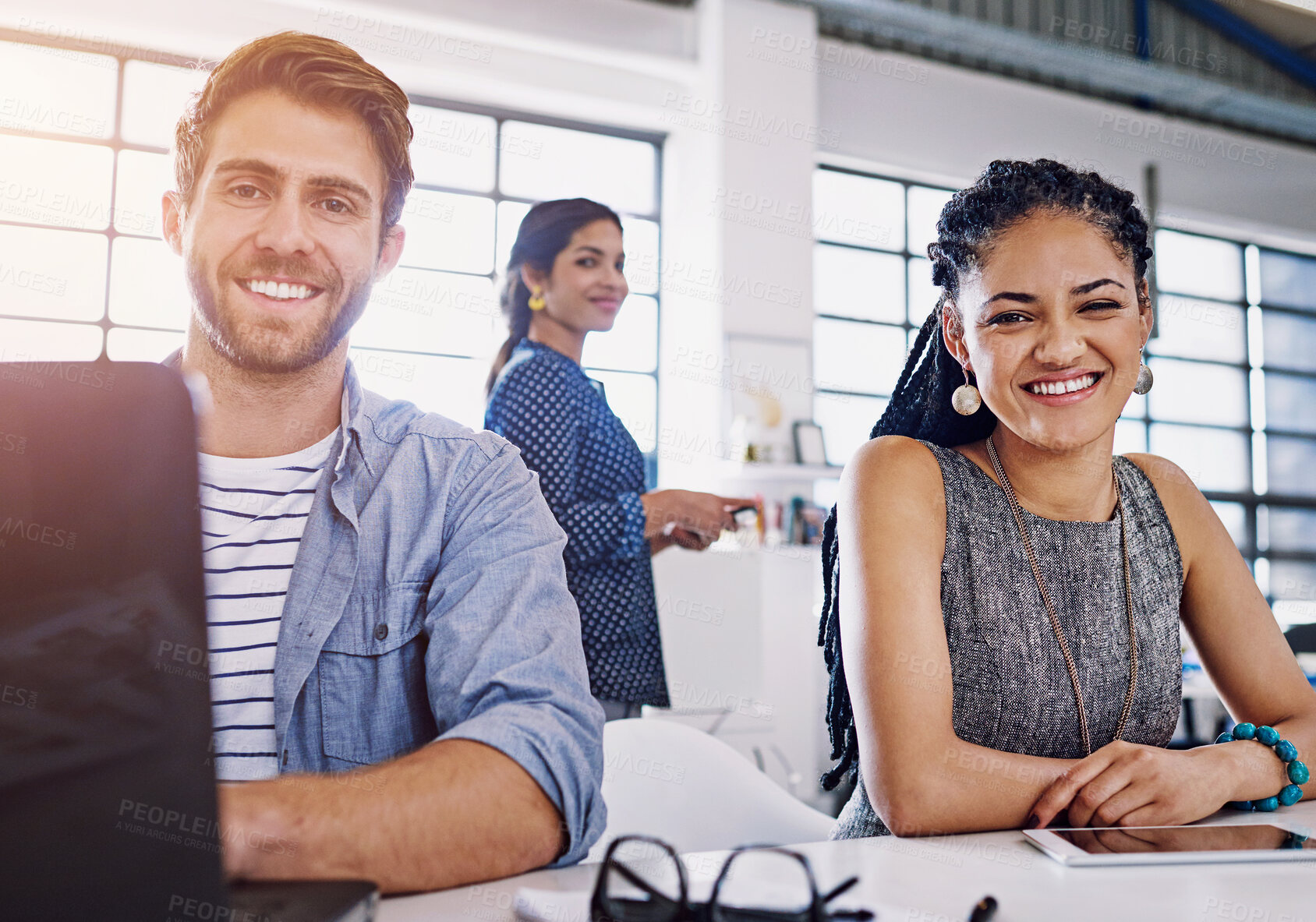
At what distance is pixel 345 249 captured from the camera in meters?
1.14

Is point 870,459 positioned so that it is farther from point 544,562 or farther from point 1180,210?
point 1180,210

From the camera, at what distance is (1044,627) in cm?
140

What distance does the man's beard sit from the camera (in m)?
1.10

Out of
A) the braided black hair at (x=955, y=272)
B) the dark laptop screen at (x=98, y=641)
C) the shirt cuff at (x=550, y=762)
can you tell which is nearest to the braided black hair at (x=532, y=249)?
the braided black hair at (x=955, y=272)

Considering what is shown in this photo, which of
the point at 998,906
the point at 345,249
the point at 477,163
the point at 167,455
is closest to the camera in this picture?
the point at 167,455

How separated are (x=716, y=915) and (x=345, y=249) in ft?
2.79

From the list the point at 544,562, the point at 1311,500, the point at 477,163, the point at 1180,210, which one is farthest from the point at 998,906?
the point at 1311,500

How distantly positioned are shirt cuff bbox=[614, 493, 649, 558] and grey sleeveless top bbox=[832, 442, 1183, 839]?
2.75 ft

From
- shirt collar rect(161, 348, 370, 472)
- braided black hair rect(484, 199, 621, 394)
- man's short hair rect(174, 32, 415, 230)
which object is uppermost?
braided black hair rect(484, 199, 621, 394)

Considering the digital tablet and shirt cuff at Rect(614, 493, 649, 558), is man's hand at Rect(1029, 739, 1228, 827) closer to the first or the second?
the digital tablet

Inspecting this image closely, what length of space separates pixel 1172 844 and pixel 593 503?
1.38 m

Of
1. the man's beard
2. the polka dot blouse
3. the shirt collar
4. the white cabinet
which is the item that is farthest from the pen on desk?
the white cabinet

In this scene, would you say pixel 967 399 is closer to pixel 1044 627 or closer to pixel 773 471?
pixel 1044 627

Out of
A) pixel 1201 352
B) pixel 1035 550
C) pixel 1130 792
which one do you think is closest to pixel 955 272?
pixel 1035 550
